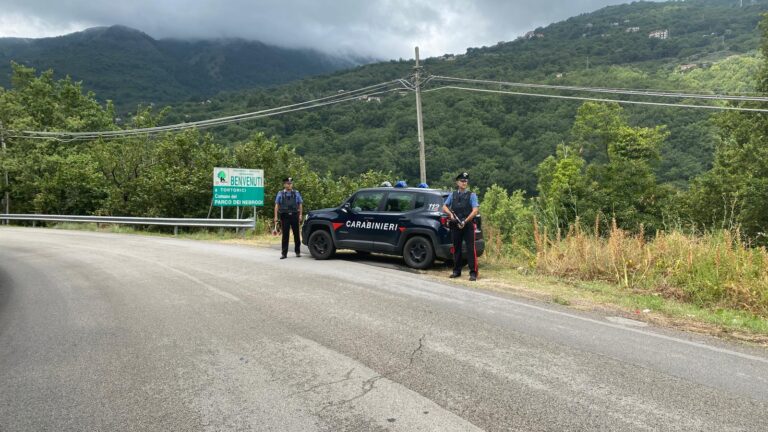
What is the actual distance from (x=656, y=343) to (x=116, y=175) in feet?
105

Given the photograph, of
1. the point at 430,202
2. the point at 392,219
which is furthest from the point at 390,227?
the point at 430,202

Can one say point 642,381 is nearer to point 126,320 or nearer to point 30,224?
point 126,320

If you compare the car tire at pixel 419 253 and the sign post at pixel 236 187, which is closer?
the car tire at pixel 419 253

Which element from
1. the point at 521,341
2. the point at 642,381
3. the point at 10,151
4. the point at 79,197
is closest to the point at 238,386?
the point at 521,341

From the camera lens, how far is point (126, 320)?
19.9 feet

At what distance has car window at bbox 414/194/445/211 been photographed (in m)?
10.5

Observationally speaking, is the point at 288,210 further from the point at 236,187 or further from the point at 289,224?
the point at 236,187

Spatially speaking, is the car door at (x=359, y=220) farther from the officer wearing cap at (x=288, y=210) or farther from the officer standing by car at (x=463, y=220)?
the officer standing by car at (x=463, y=220)

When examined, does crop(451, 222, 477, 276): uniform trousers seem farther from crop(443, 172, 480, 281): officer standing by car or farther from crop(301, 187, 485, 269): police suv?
crop(301, 187, 485, 269): police suv

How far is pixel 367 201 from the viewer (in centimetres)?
1145

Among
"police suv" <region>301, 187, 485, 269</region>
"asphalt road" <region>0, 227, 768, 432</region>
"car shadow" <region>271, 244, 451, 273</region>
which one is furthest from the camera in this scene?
"car shadow" <region>271, 244, 451, 273</region>

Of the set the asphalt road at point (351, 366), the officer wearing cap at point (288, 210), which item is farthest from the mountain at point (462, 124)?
the asphalt road at point (351, 366)

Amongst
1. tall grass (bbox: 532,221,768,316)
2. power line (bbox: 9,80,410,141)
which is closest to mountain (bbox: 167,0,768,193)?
power line (bbox: 9,80,410,141)

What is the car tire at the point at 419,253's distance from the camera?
34.0ft
